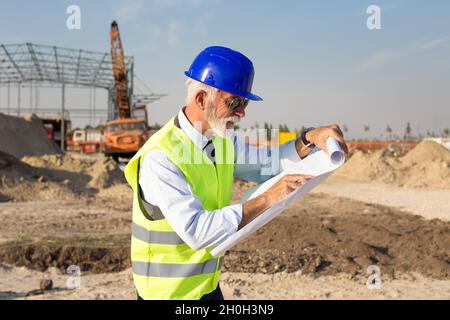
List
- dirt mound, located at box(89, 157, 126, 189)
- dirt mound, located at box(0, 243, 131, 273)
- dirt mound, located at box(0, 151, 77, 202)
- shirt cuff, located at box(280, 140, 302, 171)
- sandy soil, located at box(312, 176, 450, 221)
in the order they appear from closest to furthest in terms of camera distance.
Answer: shirt cuff, located at box(280, 140, 302, 171) → dirt mound, located at box(0, 243, 131, 273) → sandy soil, located at box(312, 176, 450, 221) → dirt mound, located at box(0, 151, 77, 202) → dirt mound, located at box(89, 157, 126, 189)

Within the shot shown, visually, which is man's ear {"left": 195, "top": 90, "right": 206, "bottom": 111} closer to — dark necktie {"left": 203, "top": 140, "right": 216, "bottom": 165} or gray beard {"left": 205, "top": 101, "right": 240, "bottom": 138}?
gray beard {"left": 205, "top": 101, "right": 240, "bottom": 138}

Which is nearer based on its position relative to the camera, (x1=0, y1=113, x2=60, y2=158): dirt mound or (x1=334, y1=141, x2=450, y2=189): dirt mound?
(x1=334, y1=141, x2=450, y2=189): dirt mound

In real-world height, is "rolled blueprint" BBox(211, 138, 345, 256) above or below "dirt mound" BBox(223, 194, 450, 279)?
above

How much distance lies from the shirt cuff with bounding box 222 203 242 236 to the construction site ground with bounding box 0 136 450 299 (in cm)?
424

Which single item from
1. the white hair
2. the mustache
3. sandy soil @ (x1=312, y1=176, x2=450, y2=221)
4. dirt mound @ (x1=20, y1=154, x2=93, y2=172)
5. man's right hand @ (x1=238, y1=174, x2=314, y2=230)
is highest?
the white hair

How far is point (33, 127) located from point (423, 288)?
28.8m

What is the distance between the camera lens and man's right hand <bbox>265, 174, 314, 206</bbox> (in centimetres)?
167

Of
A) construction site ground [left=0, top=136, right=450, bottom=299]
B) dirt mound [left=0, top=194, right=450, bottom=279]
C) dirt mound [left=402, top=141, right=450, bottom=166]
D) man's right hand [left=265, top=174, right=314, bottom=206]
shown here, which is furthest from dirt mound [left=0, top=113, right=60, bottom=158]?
man's right hand [left=265, top=174, right=314, bottom=206]

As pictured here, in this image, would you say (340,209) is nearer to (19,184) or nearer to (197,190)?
(19,184)

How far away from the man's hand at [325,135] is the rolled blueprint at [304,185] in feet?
0.08

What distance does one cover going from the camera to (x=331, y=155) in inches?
73.0

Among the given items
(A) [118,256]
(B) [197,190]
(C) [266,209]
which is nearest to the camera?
(C) [266,209]
